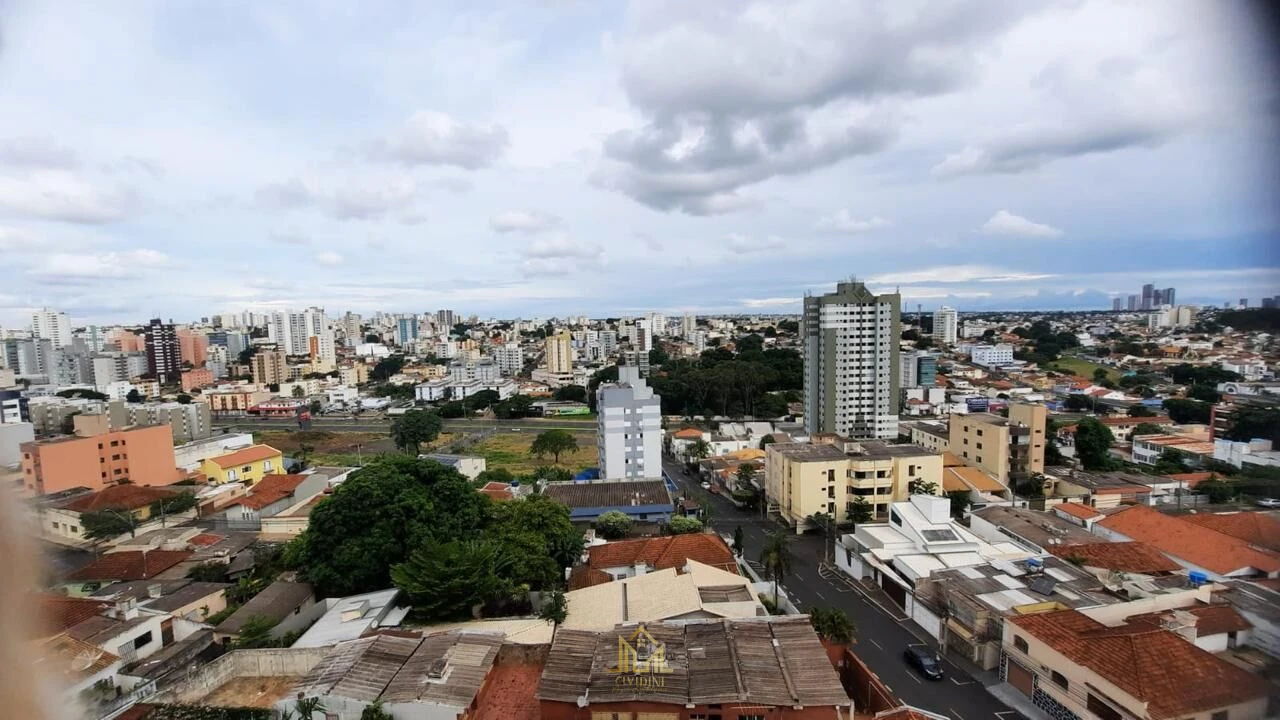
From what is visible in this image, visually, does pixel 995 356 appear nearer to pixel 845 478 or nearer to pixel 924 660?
pixel 845 478

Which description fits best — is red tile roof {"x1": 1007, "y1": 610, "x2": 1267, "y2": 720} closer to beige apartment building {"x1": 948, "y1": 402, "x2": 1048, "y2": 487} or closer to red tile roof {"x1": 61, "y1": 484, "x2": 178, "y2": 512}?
beige apartment building {"x1": 948, "y1": 402, "x2": 1048, "y2": 487}

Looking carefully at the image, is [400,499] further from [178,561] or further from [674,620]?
[178,561]

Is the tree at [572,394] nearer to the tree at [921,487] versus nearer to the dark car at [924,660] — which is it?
the tree at [921,487]

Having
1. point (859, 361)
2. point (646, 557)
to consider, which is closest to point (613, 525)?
point (646, 557)

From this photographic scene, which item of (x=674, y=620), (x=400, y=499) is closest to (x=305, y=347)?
(x=400, y=499)

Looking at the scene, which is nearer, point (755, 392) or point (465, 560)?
point (465, 560)

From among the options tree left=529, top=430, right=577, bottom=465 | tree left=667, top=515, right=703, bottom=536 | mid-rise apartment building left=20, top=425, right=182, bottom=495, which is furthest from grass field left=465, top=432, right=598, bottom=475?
tree left=667, top=515, right=703, bottom=536
